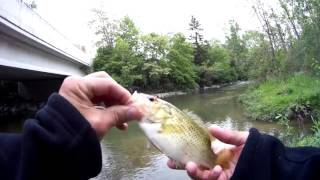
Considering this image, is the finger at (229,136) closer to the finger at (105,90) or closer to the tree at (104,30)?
the finger at (105,90)

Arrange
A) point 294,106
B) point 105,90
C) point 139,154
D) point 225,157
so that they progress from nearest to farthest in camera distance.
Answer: point 105,90, point 225,157, point 139,154, point 294,106

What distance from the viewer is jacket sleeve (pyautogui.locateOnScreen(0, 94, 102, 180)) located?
4.29ft

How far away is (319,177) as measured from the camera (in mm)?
1704

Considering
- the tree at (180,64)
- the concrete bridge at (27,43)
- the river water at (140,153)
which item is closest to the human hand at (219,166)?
the river water at (140,153)

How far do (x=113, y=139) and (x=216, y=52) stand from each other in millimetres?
49671

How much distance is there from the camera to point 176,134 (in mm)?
1808

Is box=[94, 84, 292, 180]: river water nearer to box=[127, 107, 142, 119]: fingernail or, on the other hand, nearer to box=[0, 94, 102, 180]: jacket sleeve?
box=[127, 107, 142, 119]: fingernail

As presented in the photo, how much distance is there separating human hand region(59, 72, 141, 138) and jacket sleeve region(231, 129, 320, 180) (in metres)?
0.46

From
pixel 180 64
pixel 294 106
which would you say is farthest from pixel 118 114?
pixel 180 64

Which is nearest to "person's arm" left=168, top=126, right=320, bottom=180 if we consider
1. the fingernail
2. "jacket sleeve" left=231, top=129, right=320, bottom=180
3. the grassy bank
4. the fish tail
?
"jacket sleeve" left=231, top=129, right=320, bottom=180

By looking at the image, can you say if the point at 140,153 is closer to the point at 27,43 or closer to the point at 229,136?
the point at 27,43

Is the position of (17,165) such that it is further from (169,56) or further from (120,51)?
(169,56)

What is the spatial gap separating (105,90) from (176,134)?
0.36 metres

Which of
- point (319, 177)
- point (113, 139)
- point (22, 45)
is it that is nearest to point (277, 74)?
point (113, 139)
